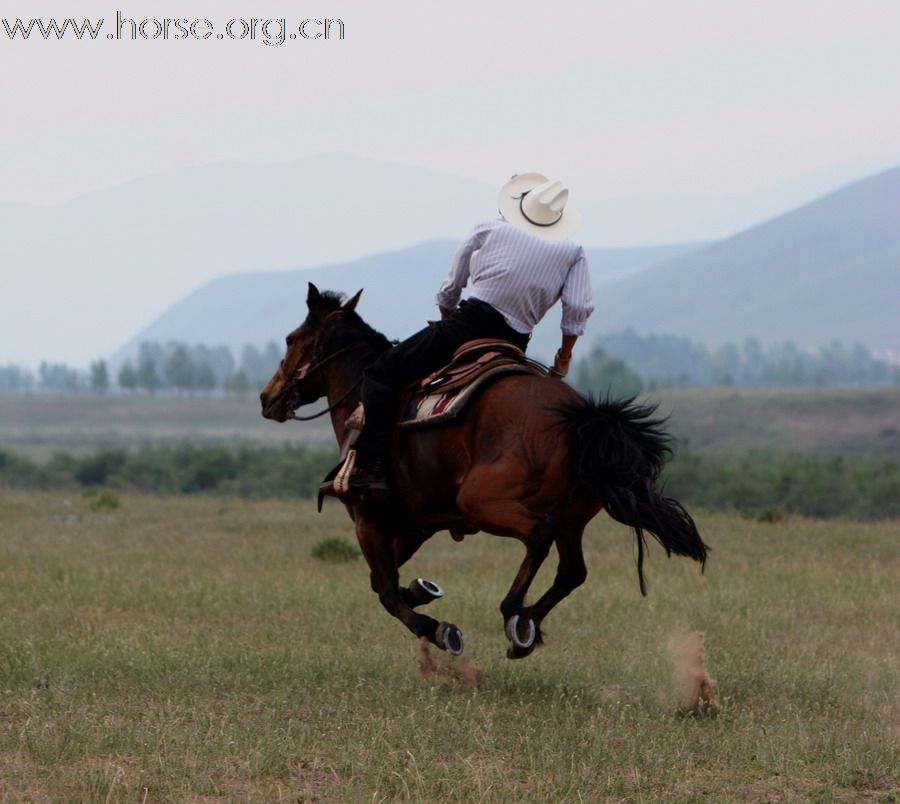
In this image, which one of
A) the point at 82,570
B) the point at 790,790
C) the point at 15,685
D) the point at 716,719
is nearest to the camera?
the point at 790,790

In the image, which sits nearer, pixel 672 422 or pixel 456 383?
pixel 456 383

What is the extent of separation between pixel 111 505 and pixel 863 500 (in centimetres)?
1599

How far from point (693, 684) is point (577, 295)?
2519 mm

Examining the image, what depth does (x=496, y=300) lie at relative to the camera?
9.14 meters

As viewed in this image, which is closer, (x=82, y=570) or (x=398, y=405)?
(x=398, y=405)

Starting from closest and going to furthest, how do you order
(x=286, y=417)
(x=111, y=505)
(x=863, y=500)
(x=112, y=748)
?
(x=112, y=748), (x=286, y=417), (x=111, y=505), (x=863, y=500)

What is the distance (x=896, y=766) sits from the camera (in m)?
7.00

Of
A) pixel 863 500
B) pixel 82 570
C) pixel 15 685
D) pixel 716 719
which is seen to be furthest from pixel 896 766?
pixel 863 500

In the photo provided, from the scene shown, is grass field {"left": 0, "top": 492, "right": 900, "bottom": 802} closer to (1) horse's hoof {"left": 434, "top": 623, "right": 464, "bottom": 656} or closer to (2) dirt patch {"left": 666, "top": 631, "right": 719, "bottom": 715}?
(2) dirt patch {"left": 666, "top": 631, "right": 719, "bottom": 715}

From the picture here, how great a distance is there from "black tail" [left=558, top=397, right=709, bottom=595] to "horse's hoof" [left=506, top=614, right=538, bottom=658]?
773mm

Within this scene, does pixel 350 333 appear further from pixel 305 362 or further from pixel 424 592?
pixel 424 592

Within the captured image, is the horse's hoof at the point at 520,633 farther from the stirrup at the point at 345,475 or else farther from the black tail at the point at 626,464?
the stirrup at the point at 345,475

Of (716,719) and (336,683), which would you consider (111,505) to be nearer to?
(336,683)

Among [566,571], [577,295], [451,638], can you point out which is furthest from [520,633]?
[577,295]
